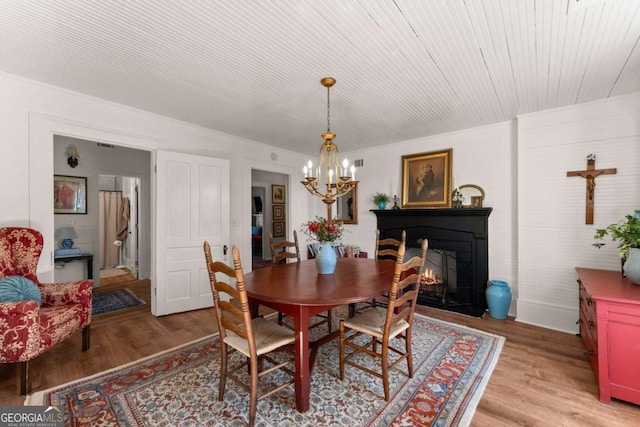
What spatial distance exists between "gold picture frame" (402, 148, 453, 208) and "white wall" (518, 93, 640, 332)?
0.90 m

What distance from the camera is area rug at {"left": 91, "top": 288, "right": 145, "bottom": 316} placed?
3.74m

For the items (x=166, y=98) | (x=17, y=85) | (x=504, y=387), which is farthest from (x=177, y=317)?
(x=504, y=387)

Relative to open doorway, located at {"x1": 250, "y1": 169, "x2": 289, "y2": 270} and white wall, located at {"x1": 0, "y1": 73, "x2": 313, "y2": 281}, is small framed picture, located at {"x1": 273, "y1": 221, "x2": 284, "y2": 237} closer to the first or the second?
open doorway, located at {"x1": 250, "y1": 169, "x2": 289, "y2": 270}

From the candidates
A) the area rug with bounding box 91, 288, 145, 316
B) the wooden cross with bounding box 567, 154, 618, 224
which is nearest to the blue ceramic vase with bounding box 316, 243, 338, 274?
the wooden cross with bounding box 567, 154, 618, 224

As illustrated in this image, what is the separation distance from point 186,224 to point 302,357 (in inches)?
104

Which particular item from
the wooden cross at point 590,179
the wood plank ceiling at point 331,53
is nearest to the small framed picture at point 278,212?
the wood plank ceiling at point 331,53

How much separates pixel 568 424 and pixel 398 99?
2.89 m

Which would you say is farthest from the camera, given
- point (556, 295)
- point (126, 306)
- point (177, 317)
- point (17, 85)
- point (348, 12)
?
point (126, 306)

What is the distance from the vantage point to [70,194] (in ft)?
15.1

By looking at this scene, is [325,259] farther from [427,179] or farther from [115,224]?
[115,224]

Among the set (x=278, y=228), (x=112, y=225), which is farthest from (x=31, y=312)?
(x=278, y=228)

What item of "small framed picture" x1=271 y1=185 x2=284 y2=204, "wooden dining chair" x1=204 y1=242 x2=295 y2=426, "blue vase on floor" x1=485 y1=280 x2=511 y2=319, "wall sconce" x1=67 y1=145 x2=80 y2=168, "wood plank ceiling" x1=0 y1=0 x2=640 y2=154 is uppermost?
"wood plank ceiling" x1=0 y1=0 x2=640 y2=154

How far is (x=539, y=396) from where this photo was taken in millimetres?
1977

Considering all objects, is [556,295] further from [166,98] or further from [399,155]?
[166,98]
